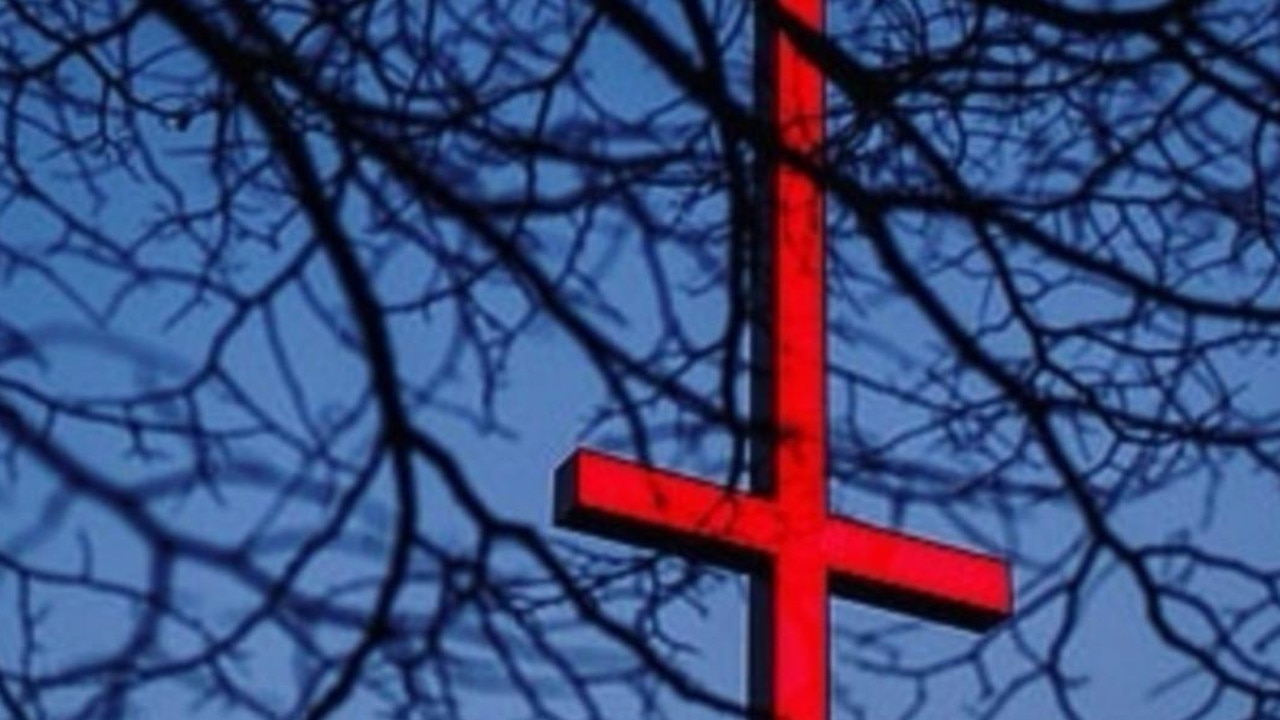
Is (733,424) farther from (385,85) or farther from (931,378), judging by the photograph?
(385,85)

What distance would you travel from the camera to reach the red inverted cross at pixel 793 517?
331 centimetres

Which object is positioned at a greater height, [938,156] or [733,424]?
[938,156]

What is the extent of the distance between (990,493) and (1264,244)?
46 centimetres

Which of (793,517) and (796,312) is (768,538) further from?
(796,312)

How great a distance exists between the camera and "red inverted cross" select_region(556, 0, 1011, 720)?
3.31m

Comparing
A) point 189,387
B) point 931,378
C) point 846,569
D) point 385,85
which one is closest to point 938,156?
point 931,378

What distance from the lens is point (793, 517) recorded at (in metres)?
4.33

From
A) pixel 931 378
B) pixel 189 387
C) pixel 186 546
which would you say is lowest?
pixel 186 546

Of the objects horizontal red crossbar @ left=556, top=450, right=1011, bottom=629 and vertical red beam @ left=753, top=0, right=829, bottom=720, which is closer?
vertical red beam @ left=753, top=0, right=829, bottom=720

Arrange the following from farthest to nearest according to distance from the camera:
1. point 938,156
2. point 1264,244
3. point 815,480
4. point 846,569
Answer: point 846,569
point 815,480
point 1264,244
point 938,156

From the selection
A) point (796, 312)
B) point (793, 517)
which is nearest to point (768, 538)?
point (793, 517)

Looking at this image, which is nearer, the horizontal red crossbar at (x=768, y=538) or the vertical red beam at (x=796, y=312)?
the vertical red beam at (x=796, y=312)

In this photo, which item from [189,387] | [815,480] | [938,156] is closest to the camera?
[189,387]

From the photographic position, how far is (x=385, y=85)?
10.9ft
